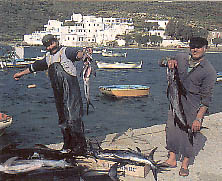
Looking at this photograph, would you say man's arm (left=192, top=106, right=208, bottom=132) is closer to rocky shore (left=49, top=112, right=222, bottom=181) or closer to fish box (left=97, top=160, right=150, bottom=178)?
rocky shore (left=49, top=112, right=222, bottom=181)

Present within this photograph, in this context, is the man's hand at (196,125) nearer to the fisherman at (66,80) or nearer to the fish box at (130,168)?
the fish box at (130,168)

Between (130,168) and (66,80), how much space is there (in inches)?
77.0

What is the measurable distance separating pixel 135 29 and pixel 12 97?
6636 cm

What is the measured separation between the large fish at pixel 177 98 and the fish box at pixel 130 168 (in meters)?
0.96

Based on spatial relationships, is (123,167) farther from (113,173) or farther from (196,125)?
(196,125)

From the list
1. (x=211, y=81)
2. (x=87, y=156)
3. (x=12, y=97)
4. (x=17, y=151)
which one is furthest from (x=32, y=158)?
(x=12, y=97)

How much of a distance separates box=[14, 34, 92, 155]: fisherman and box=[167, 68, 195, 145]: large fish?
144 cm

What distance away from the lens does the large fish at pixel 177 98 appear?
5.38m

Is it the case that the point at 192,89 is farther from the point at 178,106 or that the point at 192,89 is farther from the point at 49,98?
the point at 49,98

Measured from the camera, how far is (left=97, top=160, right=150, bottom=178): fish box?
18.6 ft

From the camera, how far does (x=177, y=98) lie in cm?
545

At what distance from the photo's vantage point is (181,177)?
225 inches

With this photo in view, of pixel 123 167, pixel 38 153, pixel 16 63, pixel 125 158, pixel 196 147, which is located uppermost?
pixel 38 153

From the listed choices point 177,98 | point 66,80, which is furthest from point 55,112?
point 177,98
